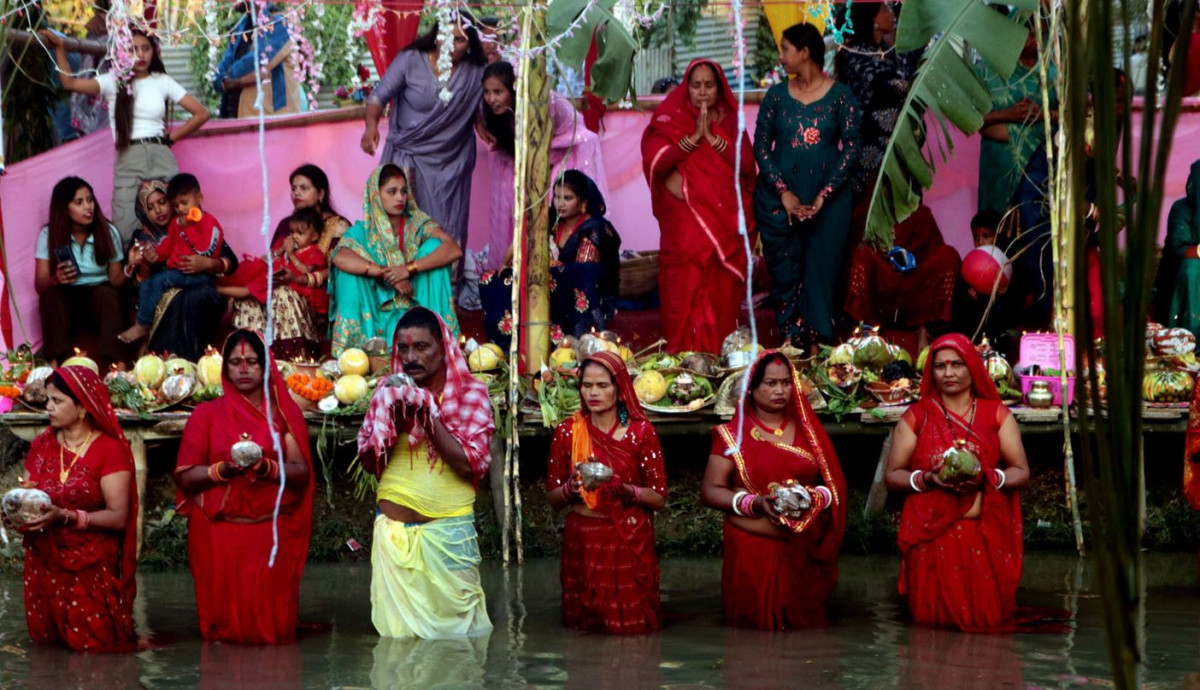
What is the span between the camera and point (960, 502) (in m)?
6.50

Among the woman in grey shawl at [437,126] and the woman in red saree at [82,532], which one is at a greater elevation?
the woman in grey shawl at [437,126]

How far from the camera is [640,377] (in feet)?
27.0

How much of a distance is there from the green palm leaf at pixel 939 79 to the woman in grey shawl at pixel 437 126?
142 inches

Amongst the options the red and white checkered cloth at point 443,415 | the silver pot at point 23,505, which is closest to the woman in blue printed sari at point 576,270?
the red and white checkered cloth at point 443,415

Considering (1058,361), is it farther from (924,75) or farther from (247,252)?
(247,252)

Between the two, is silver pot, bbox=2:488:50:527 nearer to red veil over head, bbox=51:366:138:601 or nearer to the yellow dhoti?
red veil over head, bbox=51:366:138:601

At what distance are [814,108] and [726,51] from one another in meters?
4.59

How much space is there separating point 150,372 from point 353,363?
1.15 m

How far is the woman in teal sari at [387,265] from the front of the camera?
9117 mm

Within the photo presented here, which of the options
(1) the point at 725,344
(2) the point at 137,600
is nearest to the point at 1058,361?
(1) the point at 725,344

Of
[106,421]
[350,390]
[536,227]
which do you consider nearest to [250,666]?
[106,421]

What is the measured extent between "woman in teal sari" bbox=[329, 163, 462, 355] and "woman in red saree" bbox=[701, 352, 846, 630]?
9.60 ft

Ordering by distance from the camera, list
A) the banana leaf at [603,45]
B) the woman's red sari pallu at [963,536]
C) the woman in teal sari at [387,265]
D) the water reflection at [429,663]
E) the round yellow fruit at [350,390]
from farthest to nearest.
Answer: the woman in teal sari at [387,265], the round yellow fruit at [350,390], the banana leaf at [603,45], the woman's red sari pallu at [963,536], the water reflection at [429,663]

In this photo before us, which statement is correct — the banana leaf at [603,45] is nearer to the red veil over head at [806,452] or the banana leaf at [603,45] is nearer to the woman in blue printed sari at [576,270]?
the woman in blue printed sari at [576,270]
